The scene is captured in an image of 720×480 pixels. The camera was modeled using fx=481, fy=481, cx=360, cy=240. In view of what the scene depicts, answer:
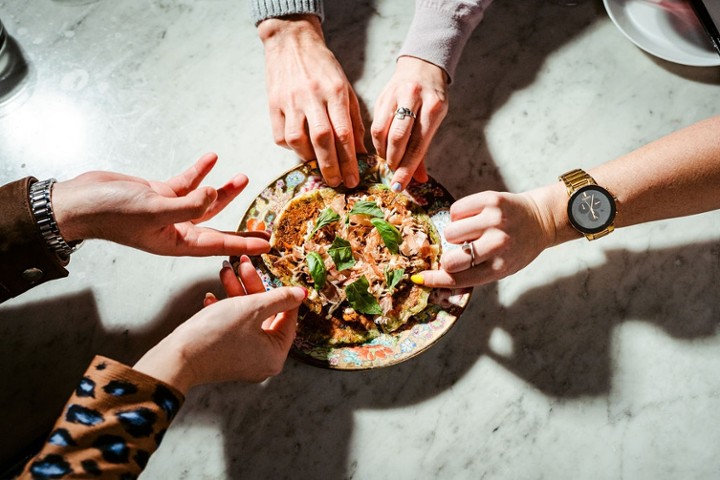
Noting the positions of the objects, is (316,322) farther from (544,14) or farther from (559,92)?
(544,14)

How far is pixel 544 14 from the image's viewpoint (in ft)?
Result: 4.88

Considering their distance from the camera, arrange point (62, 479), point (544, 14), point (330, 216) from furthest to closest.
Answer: point (544, 14) → point (330, 216) → point (62, 479)

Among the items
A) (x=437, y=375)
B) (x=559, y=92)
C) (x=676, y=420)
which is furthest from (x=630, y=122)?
(x=437, y=375)

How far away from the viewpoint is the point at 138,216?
41.8 inches

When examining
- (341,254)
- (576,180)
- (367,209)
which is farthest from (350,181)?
(576,180)

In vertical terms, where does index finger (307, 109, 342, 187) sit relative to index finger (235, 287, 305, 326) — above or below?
above

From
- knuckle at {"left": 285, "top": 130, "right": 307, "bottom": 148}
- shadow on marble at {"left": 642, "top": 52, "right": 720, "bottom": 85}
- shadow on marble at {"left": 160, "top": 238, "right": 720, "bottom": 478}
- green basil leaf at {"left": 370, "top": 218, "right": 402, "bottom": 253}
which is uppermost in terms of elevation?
knuckle at {"left": 285, "top": 130, "right": 307, "bottom": 148}

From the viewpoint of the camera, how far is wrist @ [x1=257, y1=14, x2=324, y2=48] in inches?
Result: 52.4

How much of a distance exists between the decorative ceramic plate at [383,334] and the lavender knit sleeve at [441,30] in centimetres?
31

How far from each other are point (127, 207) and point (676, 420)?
1.39 metres

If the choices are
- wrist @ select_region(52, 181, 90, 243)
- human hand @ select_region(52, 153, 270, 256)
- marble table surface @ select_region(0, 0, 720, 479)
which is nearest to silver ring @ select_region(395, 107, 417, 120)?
marble table surface @ select_region(0, 0, 720, 479)

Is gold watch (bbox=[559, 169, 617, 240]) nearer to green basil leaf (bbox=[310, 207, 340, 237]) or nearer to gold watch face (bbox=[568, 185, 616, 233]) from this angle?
gold watch face (bbox=[568, 185, 616, 233])

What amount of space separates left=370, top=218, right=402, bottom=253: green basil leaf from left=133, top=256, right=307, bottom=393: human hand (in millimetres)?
230

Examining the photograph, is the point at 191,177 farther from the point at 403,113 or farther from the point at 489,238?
the point at 489,238
